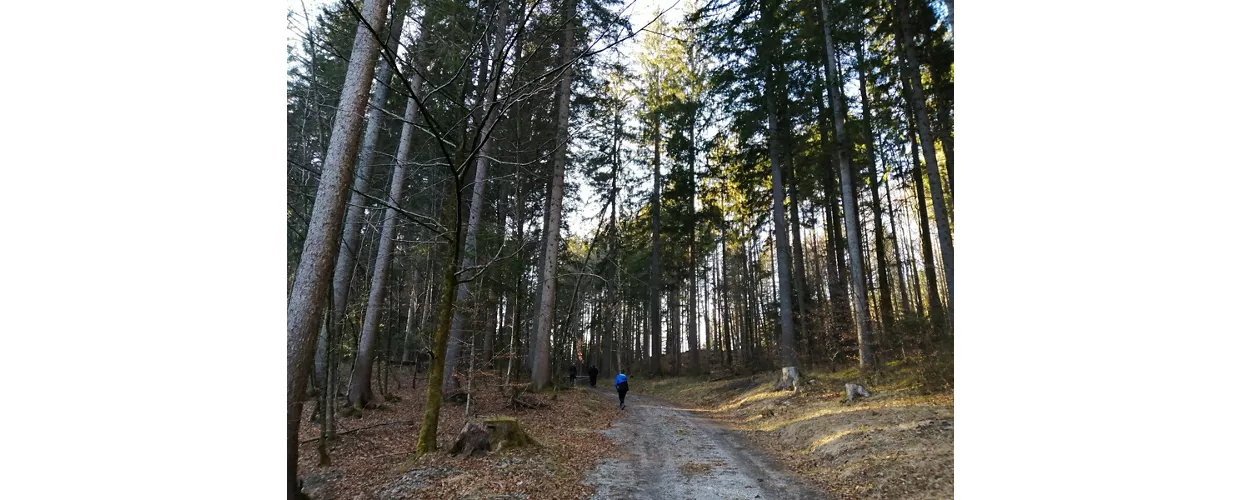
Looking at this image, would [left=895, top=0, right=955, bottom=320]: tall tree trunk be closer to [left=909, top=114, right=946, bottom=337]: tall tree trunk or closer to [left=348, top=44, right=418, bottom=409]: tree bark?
[left=909, top=114, right=946, bottom=337]: tall tree trunk

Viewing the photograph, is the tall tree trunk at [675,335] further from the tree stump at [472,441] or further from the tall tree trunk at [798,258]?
the tree stump at [472,441]

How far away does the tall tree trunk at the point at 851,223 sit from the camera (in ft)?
34.8

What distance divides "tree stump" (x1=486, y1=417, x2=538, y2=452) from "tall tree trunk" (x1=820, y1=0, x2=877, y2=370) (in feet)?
26.2

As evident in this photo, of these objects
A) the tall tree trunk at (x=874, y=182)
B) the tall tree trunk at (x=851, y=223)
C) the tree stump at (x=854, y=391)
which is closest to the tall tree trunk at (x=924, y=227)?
the tall tree trunk at (x=874, y=182)

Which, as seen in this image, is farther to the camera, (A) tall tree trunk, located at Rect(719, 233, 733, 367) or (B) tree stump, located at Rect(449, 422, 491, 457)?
(A) tall tree trunk, located at Rect(719, 233, 733, 367)

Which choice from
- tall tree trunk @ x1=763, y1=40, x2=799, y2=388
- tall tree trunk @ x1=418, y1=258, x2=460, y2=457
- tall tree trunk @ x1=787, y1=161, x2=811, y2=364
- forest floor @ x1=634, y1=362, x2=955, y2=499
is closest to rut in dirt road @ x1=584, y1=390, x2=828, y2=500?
forest floor @ x1=634, y1=362, x2=955, y2=499

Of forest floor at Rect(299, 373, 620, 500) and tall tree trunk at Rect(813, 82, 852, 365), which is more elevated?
tall tree trunk at Rect(813, 82, 852, 365)

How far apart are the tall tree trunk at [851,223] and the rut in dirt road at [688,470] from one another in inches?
159

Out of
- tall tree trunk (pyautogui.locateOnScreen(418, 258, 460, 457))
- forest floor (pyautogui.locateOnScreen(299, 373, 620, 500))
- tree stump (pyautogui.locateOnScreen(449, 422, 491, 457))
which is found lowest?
forest floor (pyautogui.locateOnScreen(299, 373, 620, 500))

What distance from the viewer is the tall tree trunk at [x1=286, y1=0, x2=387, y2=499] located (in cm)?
410
